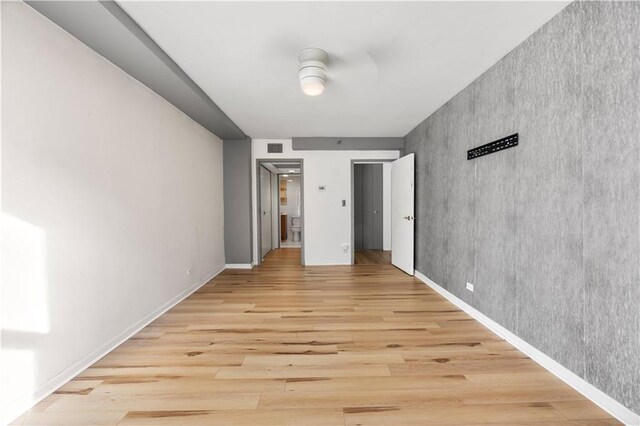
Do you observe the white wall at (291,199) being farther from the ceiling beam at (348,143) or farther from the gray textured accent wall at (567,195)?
the gray textured accent wall at (567,195)

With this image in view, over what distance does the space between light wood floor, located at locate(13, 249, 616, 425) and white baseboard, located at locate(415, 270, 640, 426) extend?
45 mm

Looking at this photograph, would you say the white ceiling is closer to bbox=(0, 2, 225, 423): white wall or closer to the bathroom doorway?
bbox=(0, 2, 225, 423): white wall

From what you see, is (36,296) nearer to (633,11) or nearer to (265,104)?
(265,104)

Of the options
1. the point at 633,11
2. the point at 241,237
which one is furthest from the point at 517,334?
the point at 241,237

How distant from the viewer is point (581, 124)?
1.67 meters

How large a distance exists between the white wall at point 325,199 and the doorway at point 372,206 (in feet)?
6.08

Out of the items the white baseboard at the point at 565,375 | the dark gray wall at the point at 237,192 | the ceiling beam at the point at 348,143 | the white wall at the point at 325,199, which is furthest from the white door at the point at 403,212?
the dark gray wall at the point at 237,192

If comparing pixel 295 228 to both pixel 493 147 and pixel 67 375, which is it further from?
pixel 67 375

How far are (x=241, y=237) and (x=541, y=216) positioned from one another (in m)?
4.33

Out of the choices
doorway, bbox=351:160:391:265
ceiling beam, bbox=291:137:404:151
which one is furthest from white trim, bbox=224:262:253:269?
doorway, bbox=351:160:391:265

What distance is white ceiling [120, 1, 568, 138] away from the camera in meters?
1.78

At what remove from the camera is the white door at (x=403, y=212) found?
173 inches

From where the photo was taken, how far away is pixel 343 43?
Result: 7.02ft

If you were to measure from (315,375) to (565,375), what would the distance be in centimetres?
164
